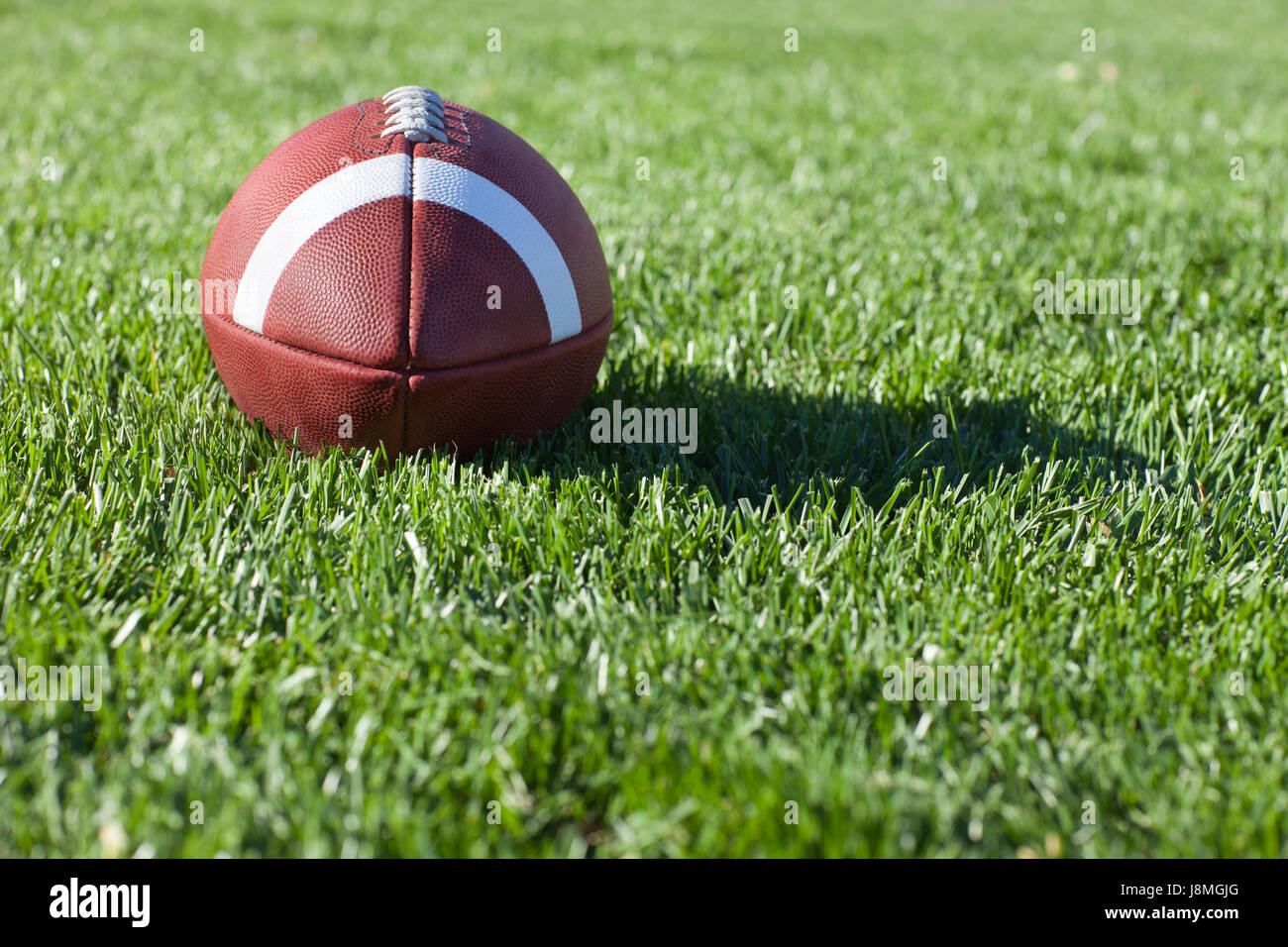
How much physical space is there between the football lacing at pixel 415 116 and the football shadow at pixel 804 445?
84 cm

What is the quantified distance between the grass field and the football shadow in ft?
0.05

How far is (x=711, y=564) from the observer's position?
8.45 feet

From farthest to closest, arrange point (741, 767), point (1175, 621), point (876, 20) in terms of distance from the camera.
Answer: point (876, 20) < point (1175, 621) < point (741, 767)

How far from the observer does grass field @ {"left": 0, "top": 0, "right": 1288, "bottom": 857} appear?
190cm

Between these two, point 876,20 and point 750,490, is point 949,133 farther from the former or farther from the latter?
point 876,20

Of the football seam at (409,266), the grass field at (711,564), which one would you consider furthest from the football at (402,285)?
the grass field at (711,564)

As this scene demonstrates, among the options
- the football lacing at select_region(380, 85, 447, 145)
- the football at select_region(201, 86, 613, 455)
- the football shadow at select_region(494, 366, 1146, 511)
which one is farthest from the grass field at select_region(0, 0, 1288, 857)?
the football lacing at select_region(380, 85, 447, 145)

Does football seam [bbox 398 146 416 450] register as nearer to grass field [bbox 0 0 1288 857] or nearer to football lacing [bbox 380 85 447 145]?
football lacing [bbox 380 85 447 145]

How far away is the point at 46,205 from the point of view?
4.79 meters

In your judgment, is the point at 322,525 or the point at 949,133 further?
the point at 949,133

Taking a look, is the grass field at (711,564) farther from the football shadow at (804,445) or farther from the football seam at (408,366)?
the football seam at (408,366)

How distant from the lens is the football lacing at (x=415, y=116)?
276 cm
